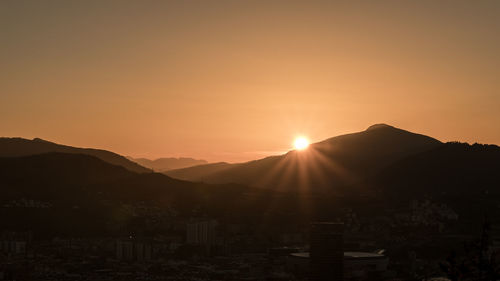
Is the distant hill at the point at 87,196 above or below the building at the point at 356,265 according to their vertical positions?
Answer: above

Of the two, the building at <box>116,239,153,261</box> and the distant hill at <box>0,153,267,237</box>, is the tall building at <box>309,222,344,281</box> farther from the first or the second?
the distant hill at <box>0,153,267,237</box>

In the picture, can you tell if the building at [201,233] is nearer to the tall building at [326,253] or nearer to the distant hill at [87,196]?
the distant hill at [87,196]

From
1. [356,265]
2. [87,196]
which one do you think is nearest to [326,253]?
[356,265]

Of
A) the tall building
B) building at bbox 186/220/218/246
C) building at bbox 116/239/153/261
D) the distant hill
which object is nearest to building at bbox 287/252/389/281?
the tall building

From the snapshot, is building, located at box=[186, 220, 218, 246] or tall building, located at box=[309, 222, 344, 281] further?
building, located at box=[186, 220, 218, 246]

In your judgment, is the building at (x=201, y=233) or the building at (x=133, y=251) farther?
the building at (x=201, y=233)

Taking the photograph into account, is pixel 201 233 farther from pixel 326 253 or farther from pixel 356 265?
pixel 326 253

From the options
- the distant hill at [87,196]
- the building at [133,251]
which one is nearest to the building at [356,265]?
the building at [133,251]

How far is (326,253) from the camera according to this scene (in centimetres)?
9650

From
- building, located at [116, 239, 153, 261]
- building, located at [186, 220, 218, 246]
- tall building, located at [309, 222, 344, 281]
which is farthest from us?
building, located at [186, 220, 218, 246]

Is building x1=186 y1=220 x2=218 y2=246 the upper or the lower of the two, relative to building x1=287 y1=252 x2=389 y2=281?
upper

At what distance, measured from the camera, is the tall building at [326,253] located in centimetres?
9306

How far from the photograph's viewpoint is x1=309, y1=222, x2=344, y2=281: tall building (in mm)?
93062

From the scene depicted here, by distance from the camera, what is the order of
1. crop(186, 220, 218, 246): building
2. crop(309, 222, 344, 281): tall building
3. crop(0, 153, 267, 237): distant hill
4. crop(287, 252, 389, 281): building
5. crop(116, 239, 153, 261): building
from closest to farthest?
crop(309, 222, 344, 281): tall building
crop(287, 252, 389, 281): building
crop(116, 239, 153, 261): building
crop(186, 220, 218, 246): building
crop(0, 153, 267, 237): distant hill
